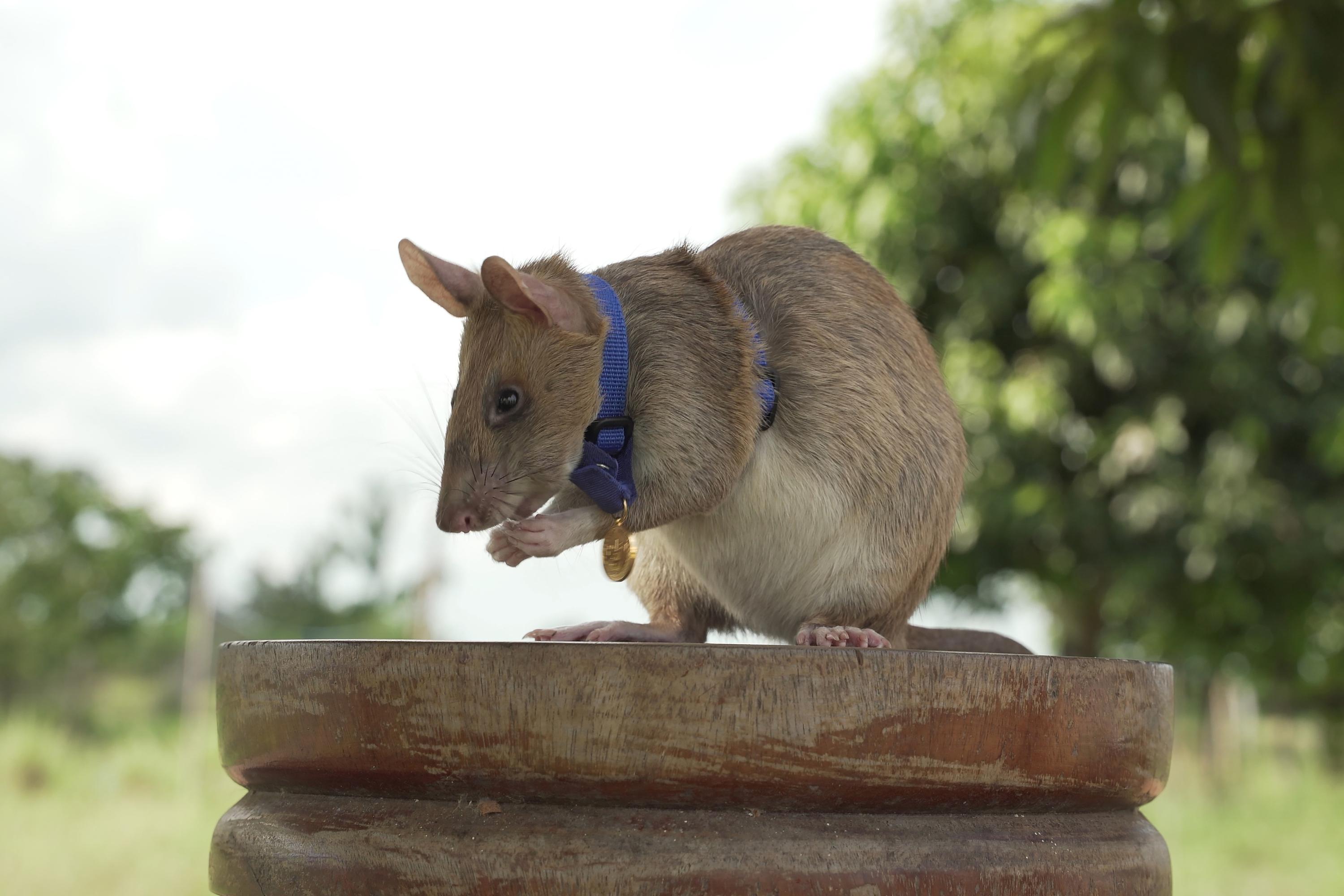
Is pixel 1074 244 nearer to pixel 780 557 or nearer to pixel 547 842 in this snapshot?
pixel 780 557

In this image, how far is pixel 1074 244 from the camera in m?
10.9

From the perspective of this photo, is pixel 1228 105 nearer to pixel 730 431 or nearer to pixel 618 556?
pixel 730 431

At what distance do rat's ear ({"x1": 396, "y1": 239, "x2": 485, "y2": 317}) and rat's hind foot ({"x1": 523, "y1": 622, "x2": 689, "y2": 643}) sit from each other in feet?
1.91

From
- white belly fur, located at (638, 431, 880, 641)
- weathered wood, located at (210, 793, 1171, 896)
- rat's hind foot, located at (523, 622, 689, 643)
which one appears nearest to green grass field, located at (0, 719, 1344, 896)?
rat's hind foot, located at (523, 622, 689, 643)

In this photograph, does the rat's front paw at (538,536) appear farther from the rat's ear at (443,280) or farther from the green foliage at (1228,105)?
the green foliage at (1228,105)

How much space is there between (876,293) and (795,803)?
3.47 ft

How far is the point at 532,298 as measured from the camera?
5.95ft

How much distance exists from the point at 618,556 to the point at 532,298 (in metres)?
0.48

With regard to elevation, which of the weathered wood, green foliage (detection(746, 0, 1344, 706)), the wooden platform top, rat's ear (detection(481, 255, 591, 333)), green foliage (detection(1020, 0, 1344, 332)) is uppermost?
green foliage (detection(746, 0, 1344, 706))

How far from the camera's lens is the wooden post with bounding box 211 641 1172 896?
138 cm

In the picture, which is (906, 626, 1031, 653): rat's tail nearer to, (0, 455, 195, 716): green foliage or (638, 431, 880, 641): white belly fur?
(638, 431, 880, 641): white belly fur

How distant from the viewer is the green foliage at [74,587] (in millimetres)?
14289

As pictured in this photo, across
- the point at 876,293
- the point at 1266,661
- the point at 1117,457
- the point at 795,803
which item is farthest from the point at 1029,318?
the point at 795,803

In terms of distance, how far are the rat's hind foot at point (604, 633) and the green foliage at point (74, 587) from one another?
13.4 m
